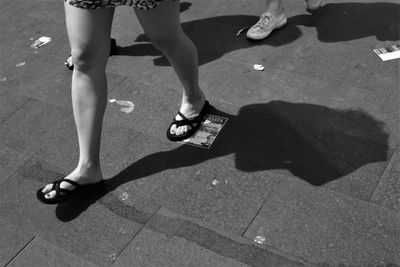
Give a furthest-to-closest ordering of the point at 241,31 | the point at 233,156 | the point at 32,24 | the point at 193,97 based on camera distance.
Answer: the point at 32,24, the point at 241,31, the point at 193,97, the point at 233,156

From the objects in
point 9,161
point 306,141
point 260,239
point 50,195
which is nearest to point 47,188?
point 50,195

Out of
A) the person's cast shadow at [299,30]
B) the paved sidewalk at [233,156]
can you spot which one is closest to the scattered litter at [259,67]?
the paved sidewalk at [233,156]

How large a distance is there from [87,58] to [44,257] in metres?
0.99

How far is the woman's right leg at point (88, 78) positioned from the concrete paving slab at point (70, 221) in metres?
0.12

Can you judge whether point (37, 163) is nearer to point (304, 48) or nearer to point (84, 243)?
point (84, 243)

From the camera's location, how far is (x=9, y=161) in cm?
315

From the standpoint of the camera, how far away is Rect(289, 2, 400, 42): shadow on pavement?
3771 mm

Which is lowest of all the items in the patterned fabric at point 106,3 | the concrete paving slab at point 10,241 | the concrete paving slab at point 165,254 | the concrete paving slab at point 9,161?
the concrete paving slab at point 9,161

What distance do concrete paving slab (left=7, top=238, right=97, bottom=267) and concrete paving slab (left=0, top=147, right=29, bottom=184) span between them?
0.62 meters

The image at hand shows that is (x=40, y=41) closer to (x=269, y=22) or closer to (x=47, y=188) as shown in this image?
(x=269, y=22)

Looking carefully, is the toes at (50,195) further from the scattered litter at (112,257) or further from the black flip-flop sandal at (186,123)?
the black flip-flop sandal at (186,123)

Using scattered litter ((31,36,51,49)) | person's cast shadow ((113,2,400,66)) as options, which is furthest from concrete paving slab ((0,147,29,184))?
scattered litter ((31,36,51,49))

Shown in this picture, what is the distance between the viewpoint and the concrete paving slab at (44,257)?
8.11ft

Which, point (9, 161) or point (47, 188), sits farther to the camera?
point (9, 161)
